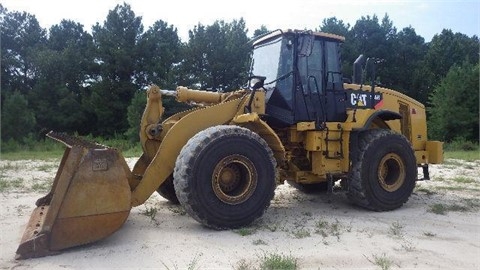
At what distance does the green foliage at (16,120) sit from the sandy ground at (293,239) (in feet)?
68.4

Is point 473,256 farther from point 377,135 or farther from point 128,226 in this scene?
point 128,226

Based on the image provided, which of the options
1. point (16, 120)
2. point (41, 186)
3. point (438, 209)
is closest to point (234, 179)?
point (438, 209)

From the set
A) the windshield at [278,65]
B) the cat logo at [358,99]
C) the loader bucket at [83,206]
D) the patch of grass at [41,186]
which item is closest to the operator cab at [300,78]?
the windshield at [278,65]

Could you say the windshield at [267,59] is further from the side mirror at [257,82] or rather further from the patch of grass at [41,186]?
the patch of grass at [41,186]

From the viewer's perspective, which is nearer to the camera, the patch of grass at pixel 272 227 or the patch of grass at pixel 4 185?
the patch of grass at pixel 272 227

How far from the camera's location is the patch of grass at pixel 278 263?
13.6 feet

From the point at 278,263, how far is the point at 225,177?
6.12ft

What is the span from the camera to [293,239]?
525 cm

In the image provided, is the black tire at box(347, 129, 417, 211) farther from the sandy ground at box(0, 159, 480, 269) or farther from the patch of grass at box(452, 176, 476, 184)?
the patch of grass at box(452, 176, 476, 184)

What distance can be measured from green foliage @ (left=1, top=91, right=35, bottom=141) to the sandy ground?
68.4ft

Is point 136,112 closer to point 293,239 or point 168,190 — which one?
point 168,190

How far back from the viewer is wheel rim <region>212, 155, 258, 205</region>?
18.4ft

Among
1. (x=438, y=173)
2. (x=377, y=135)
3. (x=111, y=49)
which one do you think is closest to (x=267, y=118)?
(x=377, y=135)

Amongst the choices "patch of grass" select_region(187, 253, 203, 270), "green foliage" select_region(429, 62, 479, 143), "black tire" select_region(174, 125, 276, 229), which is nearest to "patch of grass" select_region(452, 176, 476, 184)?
"black tire" select_region(174, 125, 276, 229)
